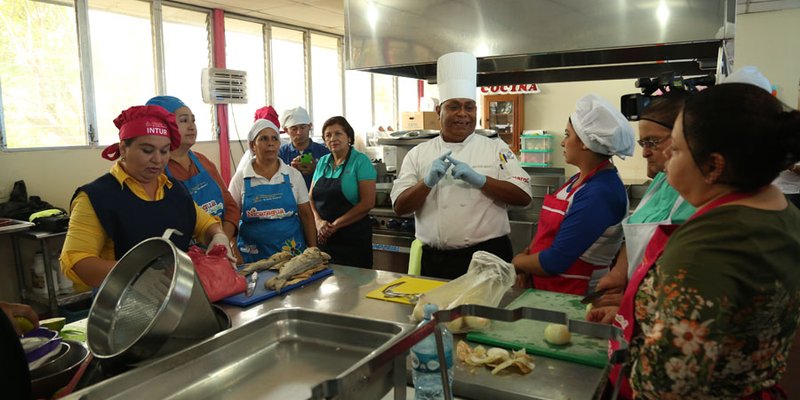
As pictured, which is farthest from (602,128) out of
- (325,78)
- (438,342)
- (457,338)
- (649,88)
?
(325,78)

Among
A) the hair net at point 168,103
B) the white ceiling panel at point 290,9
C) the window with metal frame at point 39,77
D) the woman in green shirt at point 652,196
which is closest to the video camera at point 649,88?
the woman in green shirt at point 652,196

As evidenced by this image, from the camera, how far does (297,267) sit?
82.2 inches

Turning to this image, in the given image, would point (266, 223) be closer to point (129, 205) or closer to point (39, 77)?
point (129, 205)

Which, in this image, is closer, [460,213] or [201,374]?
[201,374]

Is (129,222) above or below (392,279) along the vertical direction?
above

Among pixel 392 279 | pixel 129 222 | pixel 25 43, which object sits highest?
pixel 25 43

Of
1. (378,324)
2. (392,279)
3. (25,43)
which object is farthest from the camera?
(25,43)

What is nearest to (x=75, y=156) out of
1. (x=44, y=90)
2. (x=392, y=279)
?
(x=44, y=90)

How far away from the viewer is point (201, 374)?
1223 millimetres

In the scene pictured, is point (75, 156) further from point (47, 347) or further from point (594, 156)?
point (594, 156)

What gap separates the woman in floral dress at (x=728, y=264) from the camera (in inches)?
33.0

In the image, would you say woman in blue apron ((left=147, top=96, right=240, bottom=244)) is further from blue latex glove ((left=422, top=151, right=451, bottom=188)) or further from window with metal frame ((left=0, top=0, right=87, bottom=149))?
window with metal frame ((left=0, top=0, right=87, bottom=149))

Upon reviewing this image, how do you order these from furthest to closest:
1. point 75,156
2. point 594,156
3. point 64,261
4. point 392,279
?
point 75,156, point 392,279, point 594,156, point 64,261

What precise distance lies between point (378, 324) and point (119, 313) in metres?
0.69
